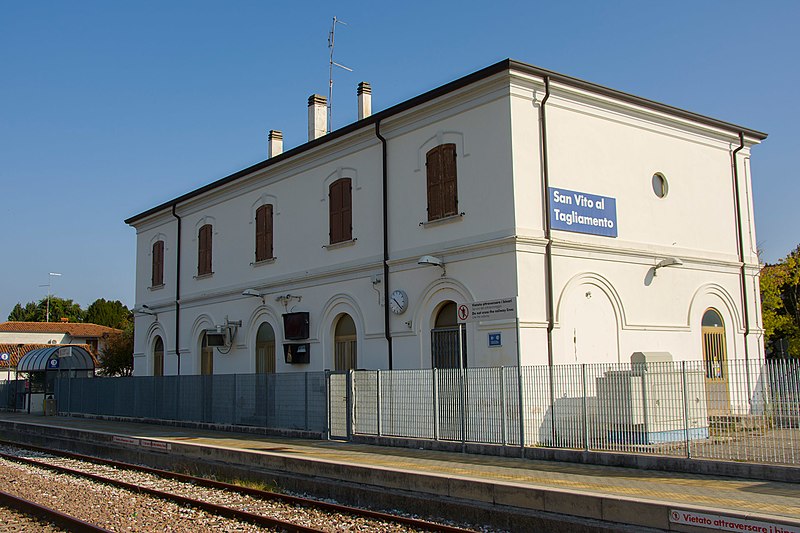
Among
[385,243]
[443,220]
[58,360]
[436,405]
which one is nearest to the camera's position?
[436,405]

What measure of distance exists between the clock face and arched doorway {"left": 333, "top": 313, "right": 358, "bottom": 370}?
209 cm

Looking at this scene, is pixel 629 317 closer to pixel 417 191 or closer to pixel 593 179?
pixel 593 179

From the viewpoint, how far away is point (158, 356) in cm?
3028

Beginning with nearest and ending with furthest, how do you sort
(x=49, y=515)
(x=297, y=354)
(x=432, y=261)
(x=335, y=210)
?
(x=49, y=515) < (x=432, y=261) < (x=335, y=210) < (x=297, y=354)

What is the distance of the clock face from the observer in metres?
18.2

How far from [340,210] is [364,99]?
12.8 ft

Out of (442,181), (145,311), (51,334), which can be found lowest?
(145,311)

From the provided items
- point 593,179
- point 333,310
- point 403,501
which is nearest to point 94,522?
point 403,501

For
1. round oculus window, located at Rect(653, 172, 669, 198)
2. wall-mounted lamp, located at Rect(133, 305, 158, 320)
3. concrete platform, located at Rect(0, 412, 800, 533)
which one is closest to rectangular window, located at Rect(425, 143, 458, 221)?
round oculus window, located at Rect(653, 172, 669, 198)

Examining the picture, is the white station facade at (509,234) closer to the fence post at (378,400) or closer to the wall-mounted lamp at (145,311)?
the fence post at (378,400)

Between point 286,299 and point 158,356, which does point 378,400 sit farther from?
point 158,356

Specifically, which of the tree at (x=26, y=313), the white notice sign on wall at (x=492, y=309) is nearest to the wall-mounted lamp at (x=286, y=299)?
the white notice sign on wall at (x=492, y=309)

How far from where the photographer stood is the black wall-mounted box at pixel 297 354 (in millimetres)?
21609

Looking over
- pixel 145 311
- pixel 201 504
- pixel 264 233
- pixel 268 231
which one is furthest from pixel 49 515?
pixel 145 311
